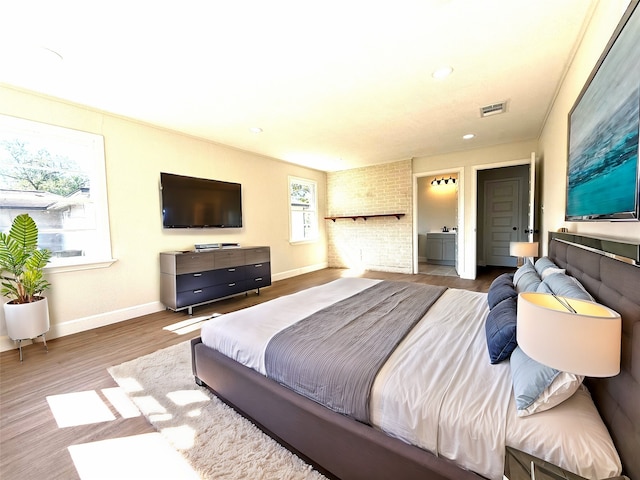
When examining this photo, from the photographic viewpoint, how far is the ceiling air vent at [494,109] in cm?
330

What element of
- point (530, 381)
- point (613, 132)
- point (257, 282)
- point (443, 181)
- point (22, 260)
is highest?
point (443, 181)

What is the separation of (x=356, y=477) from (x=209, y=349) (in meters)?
1.21

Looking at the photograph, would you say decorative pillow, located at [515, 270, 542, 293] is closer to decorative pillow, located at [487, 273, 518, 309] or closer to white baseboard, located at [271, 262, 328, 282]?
decorative pillow, located at [487, 273, 518, 309]

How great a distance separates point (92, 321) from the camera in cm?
325

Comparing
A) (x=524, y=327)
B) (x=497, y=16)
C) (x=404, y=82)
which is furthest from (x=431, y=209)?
(x=524, y=327)

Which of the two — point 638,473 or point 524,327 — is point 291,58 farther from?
point 638,473

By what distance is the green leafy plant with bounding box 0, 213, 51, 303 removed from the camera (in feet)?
8.34

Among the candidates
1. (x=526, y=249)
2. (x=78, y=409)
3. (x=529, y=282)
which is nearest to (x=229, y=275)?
(x=78, y=409)

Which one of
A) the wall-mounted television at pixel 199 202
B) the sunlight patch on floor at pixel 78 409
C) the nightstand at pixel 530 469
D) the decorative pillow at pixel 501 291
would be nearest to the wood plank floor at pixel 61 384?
the sunlight patch on floor at pixel 78 409

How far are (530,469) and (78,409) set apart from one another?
255 centimetres

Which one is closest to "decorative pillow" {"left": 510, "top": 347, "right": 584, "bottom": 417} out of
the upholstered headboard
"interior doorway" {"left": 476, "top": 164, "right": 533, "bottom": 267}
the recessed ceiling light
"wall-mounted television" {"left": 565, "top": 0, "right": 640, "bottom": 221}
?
the upholstered headboard

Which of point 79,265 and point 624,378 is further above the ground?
point 79,265

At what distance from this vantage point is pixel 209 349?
1889 millimetres

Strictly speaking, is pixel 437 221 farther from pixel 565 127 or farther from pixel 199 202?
pixel 199 202
